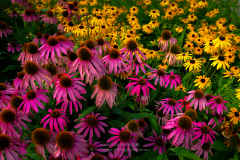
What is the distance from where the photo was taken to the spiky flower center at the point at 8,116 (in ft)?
4.83

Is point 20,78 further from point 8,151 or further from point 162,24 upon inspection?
point 162,24

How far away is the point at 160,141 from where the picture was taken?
182 cm

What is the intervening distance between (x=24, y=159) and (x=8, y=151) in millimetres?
263

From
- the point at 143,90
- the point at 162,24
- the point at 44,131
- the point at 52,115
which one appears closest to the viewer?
the point at 44,131

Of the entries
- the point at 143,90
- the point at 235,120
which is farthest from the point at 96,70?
the point at 235,120

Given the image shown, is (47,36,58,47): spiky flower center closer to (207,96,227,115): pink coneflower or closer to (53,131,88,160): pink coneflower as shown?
(53,131,88,160): pink coneflower

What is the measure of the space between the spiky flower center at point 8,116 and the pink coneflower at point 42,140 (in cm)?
27

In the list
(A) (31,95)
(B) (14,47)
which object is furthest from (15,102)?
(B) (14,47)

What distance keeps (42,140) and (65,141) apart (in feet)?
0.54

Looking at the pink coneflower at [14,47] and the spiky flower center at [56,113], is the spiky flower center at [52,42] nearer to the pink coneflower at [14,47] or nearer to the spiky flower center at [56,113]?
the spiky flower center at [56,113]

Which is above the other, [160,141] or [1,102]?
[1,102]

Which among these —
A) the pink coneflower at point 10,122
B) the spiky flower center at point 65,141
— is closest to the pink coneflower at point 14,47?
the pink coneflower at point 10,122

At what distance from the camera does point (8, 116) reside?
1.49 m

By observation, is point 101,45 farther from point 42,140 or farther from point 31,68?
point 42,140
